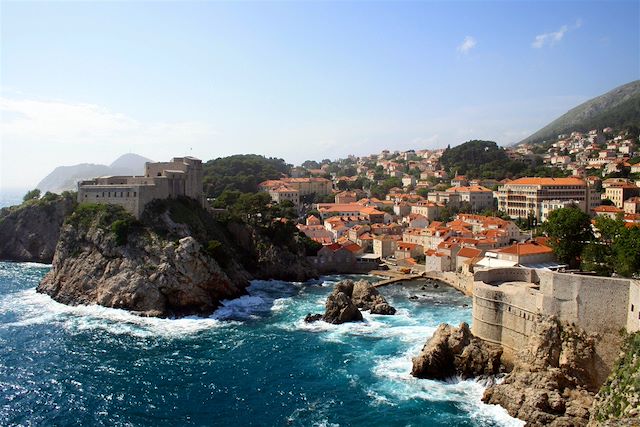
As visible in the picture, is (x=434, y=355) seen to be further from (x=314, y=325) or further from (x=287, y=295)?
(x=287, y=295)

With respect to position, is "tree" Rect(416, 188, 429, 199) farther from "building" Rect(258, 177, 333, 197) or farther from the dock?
the dock

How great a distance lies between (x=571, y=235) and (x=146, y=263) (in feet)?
118

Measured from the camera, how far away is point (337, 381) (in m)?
28.2

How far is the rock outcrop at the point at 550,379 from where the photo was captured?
2372 cm

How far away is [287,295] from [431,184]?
227 feet

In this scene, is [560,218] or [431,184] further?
[431,184]

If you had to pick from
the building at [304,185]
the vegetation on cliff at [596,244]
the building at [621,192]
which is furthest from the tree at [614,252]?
the building at [304,185]

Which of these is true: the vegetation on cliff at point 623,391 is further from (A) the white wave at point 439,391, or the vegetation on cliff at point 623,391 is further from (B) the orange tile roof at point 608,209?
(B) the orange tile roof at point 608,209

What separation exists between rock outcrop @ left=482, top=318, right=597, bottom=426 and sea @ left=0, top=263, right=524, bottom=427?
35.3 inches

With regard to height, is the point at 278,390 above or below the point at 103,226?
below

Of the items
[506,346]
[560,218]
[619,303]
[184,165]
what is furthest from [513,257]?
[184,165]

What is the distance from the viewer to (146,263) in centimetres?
4291

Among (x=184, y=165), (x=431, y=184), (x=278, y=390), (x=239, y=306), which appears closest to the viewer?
(x=278, y=390)

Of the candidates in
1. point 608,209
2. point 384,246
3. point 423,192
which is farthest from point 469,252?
point 423,192
